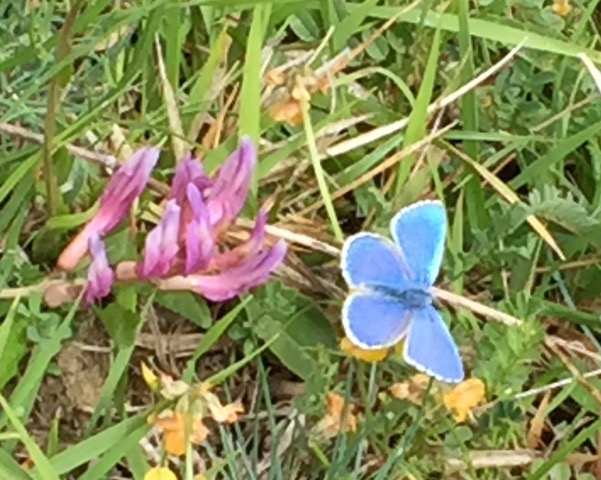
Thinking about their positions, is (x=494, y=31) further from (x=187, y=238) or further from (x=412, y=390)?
(x=187, y=238)

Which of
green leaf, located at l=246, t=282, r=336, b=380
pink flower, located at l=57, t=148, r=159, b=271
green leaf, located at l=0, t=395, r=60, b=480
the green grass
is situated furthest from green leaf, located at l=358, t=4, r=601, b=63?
green leaf, located at l=0, t=395, r=60, b=480

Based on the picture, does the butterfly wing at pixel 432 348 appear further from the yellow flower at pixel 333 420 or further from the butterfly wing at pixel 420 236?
the yellow flower at pixel 333 420

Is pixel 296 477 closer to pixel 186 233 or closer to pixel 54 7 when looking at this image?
pixel 186 233

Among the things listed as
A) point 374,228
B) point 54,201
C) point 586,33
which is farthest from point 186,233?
point 586,33

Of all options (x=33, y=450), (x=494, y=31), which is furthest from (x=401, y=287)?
(x=494, y=31)

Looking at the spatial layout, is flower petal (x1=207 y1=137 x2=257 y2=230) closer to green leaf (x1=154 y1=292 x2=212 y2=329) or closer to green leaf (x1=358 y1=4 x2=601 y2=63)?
green leaf (x1=154 y1=292 x2=212 y2=329)

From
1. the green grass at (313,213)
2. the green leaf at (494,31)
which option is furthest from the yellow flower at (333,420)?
the green leaf at (494,31)
